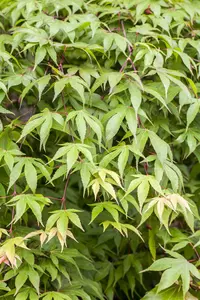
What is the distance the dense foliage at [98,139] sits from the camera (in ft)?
6.54

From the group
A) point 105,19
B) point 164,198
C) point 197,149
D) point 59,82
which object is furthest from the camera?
point 105,19

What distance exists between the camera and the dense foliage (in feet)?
6.54

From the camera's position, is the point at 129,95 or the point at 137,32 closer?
the point at 129,95

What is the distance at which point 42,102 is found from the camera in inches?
94.0

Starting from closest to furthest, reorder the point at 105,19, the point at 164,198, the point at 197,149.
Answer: the point at 164,198 < the point at 197,149 < the point at 105,19

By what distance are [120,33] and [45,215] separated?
38.7 inches

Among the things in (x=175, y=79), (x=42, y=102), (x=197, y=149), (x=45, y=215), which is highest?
(x=175, y=79)

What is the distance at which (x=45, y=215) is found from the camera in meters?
2.49

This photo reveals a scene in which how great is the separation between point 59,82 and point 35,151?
66 cm

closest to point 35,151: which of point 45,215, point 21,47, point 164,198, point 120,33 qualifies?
point 45,215

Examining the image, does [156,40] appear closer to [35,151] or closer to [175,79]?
[175,79]

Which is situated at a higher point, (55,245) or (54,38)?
(54,38)

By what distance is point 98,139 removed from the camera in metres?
2.01

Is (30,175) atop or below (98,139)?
below
